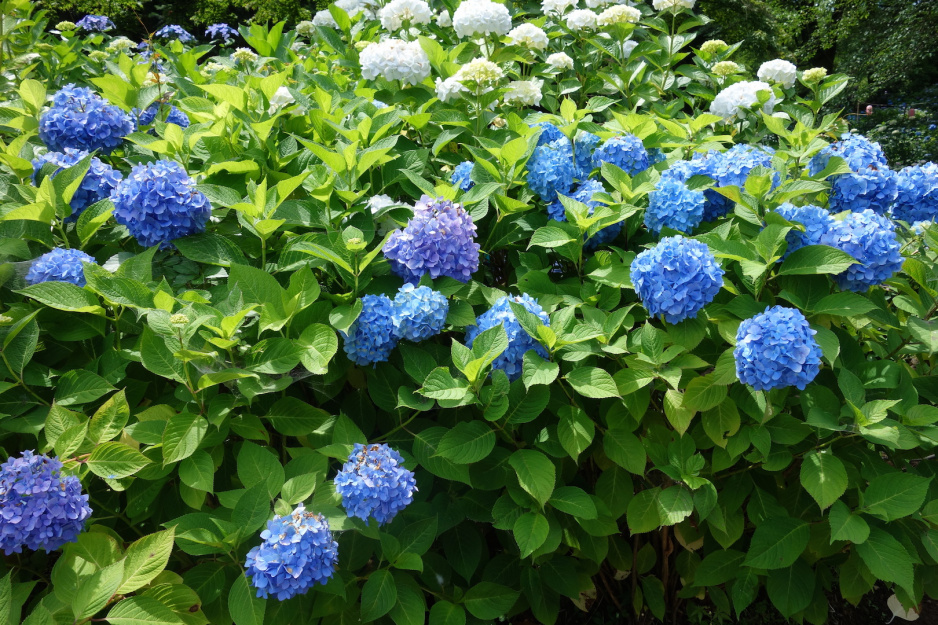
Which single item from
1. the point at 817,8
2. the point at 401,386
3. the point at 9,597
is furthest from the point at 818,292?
the point at 817,8

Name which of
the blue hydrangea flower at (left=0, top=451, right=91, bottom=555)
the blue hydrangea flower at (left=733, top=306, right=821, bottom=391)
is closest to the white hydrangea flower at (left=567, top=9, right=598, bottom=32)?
the blue hydrangea flower at (left=733, top=306, right=821, bottom=391)

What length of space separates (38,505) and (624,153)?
6.20 feet

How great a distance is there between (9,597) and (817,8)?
16.0m

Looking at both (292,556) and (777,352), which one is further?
(777,352)

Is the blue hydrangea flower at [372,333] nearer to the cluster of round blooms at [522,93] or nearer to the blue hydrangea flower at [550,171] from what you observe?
the blue hydrangea flower at [550,171]

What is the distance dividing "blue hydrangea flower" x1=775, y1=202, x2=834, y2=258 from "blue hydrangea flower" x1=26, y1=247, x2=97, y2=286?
1976 millimetres

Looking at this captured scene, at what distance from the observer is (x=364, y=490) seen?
154 cm

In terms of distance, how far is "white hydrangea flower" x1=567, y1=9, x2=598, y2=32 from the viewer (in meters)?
3.40

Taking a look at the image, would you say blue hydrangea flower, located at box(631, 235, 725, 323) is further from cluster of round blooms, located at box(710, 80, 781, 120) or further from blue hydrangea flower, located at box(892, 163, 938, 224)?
cluster of round blooms, located at box(710, 80, 781, 120)

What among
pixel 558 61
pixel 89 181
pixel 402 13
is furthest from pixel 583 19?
pixel 89 181

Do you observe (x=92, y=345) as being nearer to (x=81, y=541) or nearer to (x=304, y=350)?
(x=81, y=541)

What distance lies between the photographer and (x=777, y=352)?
1.62m

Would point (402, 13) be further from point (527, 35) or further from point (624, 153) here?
point (624, 153)

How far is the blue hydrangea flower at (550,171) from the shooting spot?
2.18m
